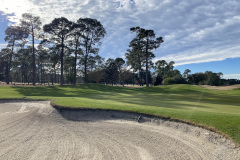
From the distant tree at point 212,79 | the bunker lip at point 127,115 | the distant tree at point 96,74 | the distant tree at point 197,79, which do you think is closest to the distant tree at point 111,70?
the distant tree at point 96,74

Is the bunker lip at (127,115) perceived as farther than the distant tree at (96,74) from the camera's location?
No

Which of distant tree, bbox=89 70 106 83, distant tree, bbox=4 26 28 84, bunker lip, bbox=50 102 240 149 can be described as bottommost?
bunker lip, bbox=50 102 240 149

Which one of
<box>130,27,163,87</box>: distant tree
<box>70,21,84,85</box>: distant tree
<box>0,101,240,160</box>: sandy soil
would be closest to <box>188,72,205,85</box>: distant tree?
<box>130,27,163,87</box>: distant tree

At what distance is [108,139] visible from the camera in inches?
298

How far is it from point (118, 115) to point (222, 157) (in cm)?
685

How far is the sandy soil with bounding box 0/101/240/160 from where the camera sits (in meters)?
6.02

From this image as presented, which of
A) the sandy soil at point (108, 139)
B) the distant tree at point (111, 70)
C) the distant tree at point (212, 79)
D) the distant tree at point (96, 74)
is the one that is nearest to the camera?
the sandy soil at point (108, 139)

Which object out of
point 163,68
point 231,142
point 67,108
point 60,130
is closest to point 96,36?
point 67,108

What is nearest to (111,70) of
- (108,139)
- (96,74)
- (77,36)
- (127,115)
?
(96,74)

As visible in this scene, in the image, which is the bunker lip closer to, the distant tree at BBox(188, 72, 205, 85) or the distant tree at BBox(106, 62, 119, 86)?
the distant tree at BBox(188, 72, 205, 85)

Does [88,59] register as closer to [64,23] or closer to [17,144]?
[64,23]

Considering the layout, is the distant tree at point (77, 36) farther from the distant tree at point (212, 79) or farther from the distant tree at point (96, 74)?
the distant tree at point (212, 79)

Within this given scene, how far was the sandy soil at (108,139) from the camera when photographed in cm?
602

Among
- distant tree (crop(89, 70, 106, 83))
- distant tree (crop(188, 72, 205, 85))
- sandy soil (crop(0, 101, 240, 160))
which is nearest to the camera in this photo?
sandy soil (crop(0, 101, 240, 160))
